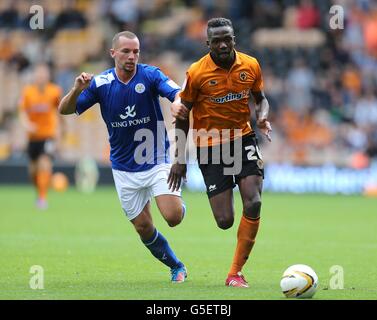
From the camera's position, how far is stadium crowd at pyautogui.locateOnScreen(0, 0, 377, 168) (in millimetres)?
24312

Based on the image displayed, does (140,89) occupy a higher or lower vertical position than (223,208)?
higher

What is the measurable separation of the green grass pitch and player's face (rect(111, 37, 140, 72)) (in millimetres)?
2079

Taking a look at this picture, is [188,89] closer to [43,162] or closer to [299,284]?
[299,284]

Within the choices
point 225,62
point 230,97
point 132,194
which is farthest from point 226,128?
point 132,194

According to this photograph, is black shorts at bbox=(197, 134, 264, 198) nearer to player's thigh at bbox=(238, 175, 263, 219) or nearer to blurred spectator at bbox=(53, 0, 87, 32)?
player's thigh at bbox=(238, 175, 263, 219)

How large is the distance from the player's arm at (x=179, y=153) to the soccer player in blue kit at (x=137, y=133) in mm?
293

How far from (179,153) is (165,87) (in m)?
0.71

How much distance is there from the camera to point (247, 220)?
9.74 metres

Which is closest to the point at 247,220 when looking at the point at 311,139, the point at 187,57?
the point at 311,139

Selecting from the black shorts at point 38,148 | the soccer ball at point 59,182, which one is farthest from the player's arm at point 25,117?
the soccer ball at point 59,182

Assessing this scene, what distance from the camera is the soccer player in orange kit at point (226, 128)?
31.8 feet

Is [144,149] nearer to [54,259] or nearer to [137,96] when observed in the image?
[137,96]

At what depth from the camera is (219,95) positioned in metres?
9.89

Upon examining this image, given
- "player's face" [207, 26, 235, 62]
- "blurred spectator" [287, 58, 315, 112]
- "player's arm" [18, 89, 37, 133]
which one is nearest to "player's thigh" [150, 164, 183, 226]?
"player's face" [207, 26, 235, 62]
